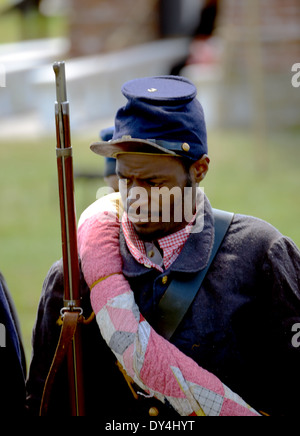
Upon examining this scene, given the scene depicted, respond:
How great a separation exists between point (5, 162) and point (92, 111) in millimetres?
3972

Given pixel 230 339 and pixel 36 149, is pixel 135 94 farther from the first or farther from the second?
pixel 36 149

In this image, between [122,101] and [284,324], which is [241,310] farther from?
[122,101]

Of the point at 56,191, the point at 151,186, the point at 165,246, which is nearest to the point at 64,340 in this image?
the point at 165,246

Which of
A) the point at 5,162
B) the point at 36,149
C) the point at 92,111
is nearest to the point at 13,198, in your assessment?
the point at 5,162

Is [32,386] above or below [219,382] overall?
below

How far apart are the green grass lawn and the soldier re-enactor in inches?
136

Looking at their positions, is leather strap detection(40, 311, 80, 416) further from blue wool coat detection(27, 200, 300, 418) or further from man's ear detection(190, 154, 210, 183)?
man's ear detection(190, 154, 210, 183)

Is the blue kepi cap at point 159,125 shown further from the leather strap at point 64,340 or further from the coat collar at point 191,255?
the leather strap at point 64,340

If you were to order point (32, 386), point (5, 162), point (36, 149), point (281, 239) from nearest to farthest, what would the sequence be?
point (281, 239) → point (32, 386) → point (5, 162) → point (36, 149)

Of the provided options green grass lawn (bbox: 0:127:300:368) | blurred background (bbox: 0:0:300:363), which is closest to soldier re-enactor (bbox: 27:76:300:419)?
blurred background (bbox: 0:0:300:363)

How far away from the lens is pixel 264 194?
37.2 ft

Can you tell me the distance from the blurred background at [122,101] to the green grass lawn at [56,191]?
0.06 ft

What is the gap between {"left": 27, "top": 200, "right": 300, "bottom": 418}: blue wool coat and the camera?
2.79 m

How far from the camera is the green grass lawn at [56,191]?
8656mm
